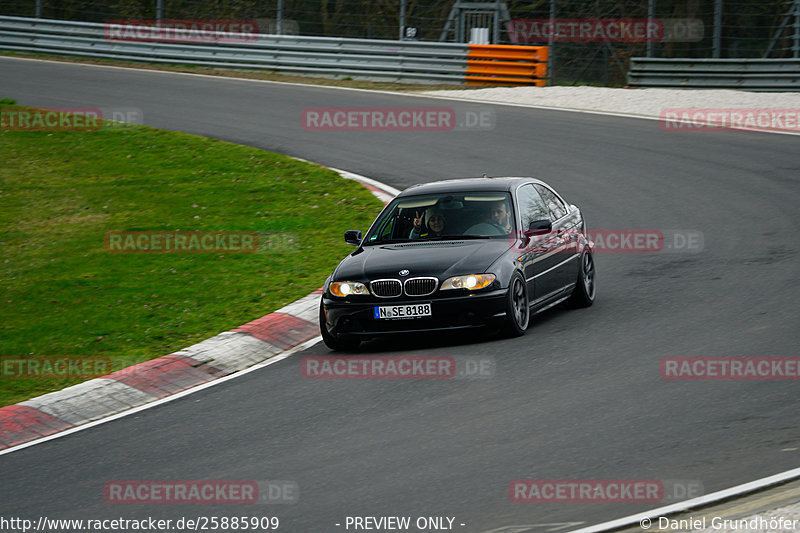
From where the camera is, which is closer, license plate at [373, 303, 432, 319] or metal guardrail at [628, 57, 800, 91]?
license plate at [373, 303, 432, 319]

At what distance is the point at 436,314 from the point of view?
9.53 m

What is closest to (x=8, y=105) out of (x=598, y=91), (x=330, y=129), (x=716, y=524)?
(x=330, y=129)

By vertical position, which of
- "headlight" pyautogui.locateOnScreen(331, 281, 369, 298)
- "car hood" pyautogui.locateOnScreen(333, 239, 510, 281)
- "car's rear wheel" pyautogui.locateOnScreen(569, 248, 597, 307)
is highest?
"car hood" pyautogui.locateOnScreen(333, 239, 510, 281)

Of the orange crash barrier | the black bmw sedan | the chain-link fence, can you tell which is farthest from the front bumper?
the chain-link fence

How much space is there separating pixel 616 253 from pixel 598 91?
49.0 ft

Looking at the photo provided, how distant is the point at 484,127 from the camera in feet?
74.6

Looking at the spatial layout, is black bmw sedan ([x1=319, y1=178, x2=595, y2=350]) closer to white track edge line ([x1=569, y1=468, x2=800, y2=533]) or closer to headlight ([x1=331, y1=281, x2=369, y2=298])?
headlight ([x1=331, y1=281, x2=369, y2=298])

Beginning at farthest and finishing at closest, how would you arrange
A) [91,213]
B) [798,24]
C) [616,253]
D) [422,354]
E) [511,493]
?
[798,24], [91,213], [616,253], [422,354], [511,493]

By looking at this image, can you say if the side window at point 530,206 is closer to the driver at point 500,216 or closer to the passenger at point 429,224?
the driver at point 500,216

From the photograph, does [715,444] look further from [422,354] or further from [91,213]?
[91,213]

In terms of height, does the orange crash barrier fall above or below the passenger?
above

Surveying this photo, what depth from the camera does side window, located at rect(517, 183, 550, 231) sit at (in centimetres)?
1083

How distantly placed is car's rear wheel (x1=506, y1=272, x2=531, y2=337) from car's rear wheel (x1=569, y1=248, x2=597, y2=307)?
128 centimetres

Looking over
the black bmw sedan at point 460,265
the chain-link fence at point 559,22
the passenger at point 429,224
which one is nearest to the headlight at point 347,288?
the black bmw sedan at point 460,265
